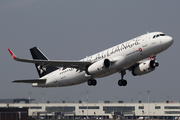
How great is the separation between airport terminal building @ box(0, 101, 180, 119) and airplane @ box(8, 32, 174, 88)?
8017 cm

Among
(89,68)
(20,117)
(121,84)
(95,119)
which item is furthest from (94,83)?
(95,119)

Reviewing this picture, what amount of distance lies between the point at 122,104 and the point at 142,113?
12.6 m

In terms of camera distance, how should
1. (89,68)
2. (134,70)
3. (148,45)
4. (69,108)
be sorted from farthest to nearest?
(69,108) < (134,70) < (89,68) < (148,45)

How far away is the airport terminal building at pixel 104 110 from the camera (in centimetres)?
14268

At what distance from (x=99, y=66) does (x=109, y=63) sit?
1691mm

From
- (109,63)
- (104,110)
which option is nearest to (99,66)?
(109,63)

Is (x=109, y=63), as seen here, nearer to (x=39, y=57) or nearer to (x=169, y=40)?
(x=169, y=40)

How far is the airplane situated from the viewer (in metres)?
48.8

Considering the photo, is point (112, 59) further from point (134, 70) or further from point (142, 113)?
point (142, 113)

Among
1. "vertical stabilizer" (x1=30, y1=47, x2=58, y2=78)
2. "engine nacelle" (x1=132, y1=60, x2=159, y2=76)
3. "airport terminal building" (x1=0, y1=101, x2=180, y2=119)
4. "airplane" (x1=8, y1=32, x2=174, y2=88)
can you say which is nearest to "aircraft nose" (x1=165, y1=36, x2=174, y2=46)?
"airplane" (x1=8, y1=32, x2=174, y2=88)

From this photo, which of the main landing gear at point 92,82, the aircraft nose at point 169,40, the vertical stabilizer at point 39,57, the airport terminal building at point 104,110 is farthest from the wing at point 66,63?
the airport terminal building at point 104,110

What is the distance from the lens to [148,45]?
4859cm

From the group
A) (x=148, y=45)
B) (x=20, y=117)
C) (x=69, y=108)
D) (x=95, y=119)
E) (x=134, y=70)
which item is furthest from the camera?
(x=69, y=108)

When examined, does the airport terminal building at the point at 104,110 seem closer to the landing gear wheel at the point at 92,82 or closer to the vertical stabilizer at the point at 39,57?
the vertical stabilizer at the point at 39,57
